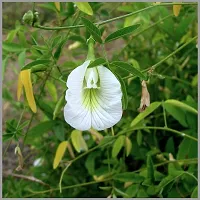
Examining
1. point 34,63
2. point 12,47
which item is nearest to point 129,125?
point 12,47

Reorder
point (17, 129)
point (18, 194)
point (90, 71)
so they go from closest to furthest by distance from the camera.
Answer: point (90, 71)
point (17, 129)
point (18, 194)

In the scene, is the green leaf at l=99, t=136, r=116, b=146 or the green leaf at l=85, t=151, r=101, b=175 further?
the green leaf at l=85, t=151, r=101, b=175

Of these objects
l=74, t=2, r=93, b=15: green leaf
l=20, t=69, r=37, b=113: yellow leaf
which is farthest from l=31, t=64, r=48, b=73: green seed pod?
l=74, t=2, r=93, b=15: green leaf

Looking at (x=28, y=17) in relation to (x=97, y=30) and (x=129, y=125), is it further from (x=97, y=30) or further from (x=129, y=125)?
(x=129, y=125)

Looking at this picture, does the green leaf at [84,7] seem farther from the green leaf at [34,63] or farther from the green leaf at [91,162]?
the green leaf at [91,162]

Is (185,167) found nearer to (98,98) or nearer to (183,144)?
(183,144)

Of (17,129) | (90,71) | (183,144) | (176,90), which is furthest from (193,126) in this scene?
(90,71)

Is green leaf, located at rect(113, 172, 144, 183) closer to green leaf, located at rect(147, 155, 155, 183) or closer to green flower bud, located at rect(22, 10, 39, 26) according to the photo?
green leaf, located at rect(147, 155, 155, 183)
